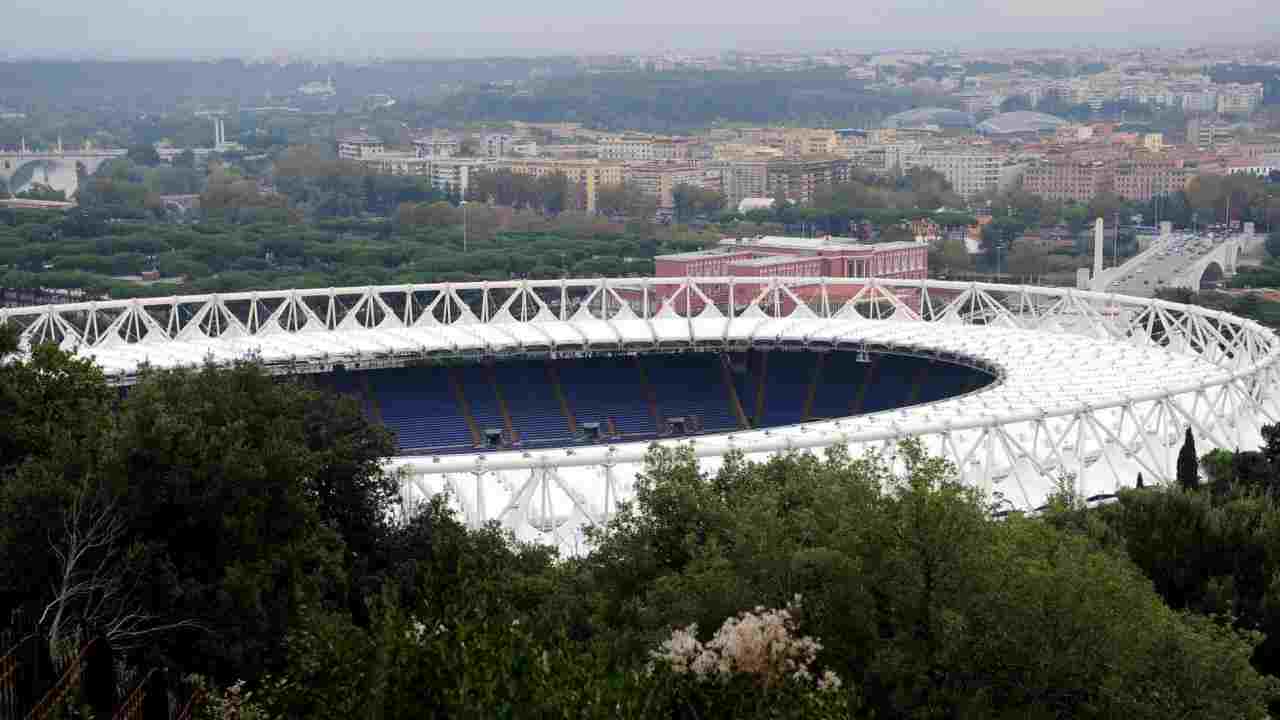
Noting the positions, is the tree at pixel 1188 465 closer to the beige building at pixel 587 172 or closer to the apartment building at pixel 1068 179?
the apartment building at pixel 1068 179

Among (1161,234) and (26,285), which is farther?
(1161,234)

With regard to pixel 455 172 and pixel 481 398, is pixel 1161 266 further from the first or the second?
pixel 455 172

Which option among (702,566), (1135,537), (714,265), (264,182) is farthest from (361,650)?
(264,182)

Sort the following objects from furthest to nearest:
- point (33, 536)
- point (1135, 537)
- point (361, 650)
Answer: point (1135, 537), point (33, 536), point (361, 650)

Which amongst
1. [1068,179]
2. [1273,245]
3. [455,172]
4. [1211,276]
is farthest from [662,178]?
[1211,276]

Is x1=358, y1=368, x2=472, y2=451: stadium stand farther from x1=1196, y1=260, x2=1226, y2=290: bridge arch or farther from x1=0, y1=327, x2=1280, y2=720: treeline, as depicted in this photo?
x1=1196, y1=260, x2=1226, y2=290: bridge arch

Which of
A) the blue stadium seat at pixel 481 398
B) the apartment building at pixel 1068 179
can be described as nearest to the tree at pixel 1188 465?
the blue stadium seat at pixel 481 398

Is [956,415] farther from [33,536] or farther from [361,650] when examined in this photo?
[361,650]
